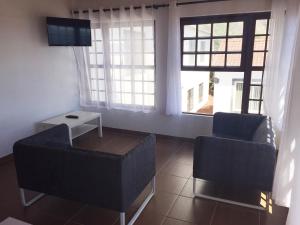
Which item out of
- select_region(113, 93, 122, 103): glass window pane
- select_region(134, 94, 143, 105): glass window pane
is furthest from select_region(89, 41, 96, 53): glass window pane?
select_region(134, 94, 143, 105): glass window pane

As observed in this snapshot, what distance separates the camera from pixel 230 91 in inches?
170

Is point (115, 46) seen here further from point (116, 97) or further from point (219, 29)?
point (219, 29)

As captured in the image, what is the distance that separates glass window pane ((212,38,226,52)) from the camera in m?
3.94

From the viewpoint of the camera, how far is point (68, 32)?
4.23 meters

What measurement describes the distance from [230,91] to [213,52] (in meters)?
0.76

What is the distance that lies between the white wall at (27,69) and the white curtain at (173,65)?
6.44ft

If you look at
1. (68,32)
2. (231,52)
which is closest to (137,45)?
(68,32)

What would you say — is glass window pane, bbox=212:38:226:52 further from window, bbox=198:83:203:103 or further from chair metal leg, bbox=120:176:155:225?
chair metal leg, bbox=120:176:155:225

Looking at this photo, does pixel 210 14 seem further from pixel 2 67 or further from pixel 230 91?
pixel 2 67

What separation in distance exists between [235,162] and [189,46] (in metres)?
2.31

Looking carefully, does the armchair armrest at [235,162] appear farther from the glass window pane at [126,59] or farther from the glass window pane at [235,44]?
the glass window pane at [126,59]

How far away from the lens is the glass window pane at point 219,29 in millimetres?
3885

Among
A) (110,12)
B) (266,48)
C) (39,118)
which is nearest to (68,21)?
(110,12)

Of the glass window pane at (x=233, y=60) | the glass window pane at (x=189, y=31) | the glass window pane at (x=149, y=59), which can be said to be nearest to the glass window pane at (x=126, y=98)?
the glass window pane at (x=149, y=59)
